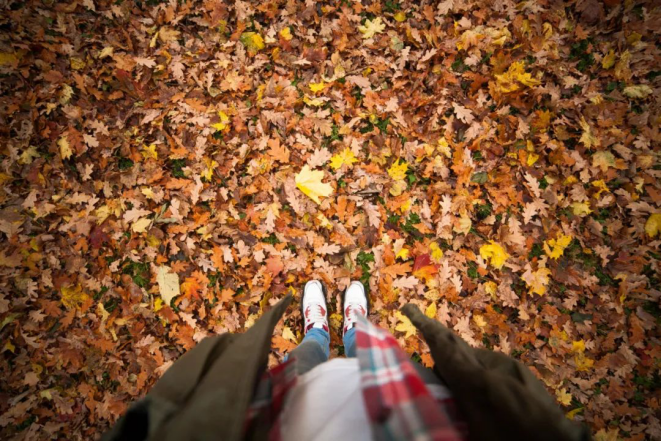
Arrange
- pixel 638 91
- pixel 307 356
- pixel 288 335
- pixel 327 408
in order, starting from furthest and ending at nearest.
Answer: pixel 638 91 < pixel 288 335 < pixel 307 356 < pixel 327 408

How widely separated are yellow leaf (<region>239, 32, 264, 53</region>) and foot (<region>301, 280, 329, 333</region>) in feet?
8.45

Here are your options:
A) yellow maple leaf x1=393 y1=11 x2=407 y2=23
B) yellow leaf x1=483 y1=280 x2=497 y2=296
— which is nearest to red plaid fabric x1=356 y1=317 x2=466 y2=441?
yellow leaf x1=483 y1=280 x2=497 y2=296

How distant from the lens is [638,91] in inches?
124

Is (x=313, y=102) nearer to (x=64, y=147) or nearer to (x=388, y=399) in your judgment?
(x=64, y=147)

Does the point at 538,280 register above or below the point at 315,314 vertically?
below

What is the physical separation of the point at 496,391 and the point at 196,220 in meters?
2.90

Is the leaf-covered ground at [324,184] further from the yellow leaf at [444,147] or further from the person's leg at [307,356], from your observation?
the person's leg at [307,356]

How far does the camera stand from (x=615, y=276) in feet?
9.73

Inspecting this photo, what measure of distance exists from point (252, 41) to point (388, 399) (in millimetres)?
3653

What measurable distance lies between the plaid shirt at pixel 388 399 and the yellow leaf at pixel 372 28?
3.18 meters

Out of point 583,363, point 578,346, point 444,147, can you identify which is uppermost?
point 444,147

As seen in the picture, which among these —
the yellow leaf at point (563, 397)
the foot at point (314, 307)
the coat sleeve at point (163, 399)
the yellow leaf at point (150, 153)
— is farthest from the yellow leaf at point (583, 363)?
the yellow leaf at point (150, 153)

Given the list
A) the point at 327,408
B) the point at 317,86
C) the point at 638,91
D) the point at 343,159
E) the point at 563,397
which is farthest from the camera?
the point at 317,86

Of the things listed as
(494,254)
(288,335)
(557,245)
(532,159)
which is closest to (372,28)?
(532,159)
